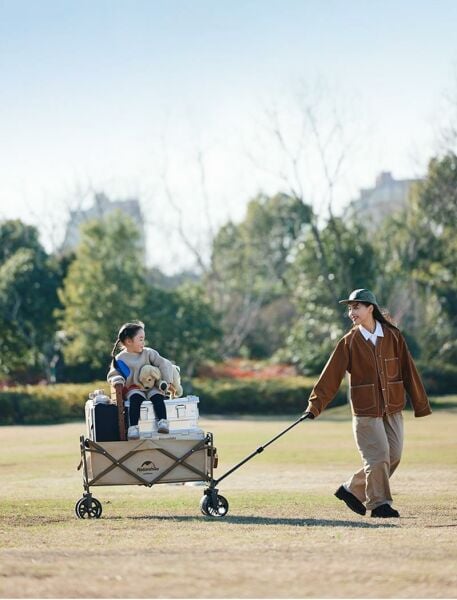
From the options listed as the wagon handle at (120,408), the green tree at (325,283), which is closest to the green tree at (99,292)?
the green tree at (325,283)

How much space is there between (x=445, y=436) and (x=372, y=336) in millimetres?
17074

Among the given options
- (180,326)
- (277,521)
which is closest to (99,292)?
(180,326)

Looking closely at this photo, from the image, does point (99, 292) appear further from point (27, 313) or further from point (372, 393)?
point (372, 393)

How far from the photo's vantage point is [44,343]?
163 feet

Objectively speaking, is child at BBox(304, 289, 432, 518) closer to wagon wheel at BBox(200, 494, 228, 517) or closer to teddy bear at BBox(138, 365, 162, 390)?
wagon wheel at BBox(200, 494, 228, 517)

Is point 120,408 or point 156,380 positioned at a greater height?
point 156,380

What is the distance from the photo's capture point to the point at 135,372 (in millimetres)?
11734

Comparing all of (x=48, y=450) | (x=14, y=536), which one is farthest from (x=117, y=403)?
(x=48, y=450)

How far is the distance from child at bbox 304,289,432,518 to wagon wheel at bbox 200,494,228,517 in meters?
1.13

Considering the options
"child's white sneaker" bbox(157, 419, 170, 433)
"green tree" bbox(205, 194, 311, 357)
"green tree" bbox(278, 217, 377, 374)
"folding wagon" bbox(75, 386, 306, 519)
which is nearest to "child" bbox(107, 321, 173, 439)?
"child's white sneaker" bbox(157, 419, 170, 433)

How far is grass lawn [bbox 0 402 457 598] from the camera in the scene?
6.93m

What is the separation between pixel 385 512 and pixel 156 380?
2.44m

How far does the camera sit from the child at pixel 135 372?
38.1ft

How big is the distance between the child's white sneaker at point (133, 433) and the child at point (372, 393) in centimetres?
158
